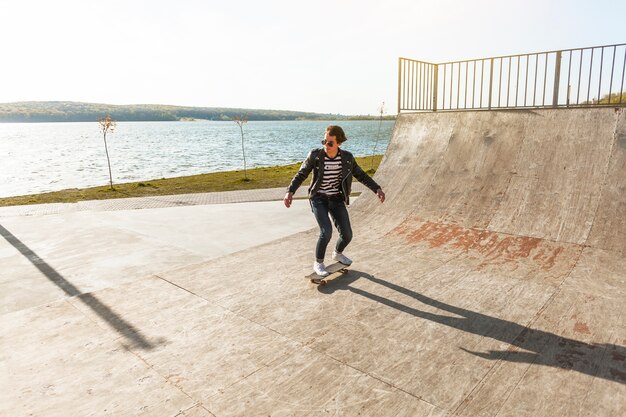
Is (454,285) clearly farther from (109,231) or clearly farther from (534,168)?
(109,231)

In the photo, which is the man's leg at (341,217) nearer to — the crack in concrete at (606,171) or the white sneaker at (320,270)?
the white sneaker at (320,270)

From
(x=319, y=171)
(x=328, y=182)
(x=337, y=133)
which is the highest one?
(x=337, y=133)

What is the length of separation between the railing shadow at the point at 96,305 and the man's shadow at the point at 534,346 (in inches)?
102

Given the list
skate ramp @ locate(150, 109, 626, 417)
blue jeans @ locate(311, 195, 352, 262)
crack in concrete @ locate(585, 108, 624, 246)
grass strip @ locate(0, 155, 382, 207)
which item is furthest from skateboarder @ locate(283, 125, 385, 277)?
grass strip @ locate(0, 155, 382, 207)

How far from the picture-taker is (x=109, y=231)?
28.5 ft

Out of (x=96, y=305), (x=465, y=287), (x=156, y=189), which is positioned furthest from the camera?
(x=156, y=189)

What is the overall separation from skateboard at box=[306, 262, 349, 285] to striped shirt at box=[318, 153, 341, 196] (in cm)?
104

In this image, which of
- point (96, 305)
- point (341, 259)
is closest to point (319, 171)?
point (341, 259)

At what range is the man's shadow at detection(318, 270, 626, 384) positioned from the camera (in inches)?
134

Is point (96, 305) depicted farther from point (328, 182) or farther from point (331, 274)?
point (328, 182)

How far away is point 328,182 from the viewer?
17.2 ft

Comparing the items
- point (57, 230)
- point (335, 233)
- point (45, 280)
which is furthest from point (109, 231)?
point (335, 233)

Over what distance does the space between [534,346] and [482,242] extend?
2.96 m

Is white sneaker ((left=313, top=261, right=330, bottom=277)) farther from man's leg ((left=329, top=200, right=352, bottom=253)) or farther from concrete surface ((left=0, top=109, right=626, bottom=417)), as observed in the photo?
man's leg ((left=329, top=200, right=352, bottom=253))
